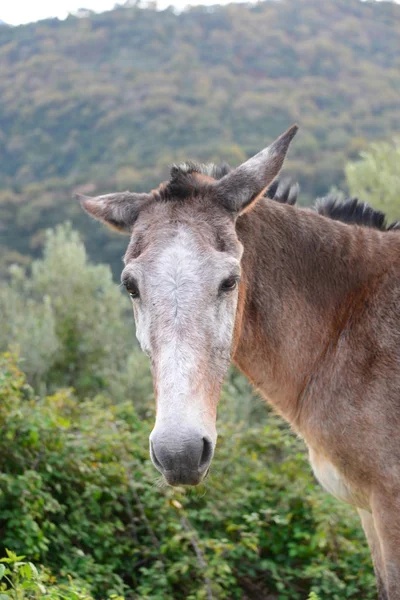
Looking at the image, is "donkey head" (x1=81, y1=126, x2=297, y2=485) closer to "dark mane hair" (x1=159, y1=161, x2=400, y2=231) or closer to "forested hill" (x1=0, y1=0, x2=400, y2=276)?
"dark mane hair" (x1=159, y1=161, x2=400, y2=231)

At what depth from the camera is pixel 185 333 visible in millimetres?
3416

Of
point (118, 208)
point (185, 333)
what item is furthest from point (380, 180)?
point (185, 333)

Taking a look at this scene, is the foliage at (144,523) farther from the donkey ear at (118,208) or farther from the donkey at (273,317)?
the donkey ear at (118,208)

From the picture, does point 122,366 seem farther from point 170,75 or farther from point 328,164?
point 170,75

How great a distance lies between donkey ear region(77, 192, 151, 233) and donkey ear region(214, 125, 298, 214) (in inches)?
20.8

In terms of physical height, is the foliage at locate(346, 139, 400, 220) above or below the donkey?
below

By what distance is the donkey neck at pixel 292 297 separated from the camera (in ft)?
14.4

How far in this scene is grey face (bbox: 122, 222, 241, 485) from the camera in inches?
124

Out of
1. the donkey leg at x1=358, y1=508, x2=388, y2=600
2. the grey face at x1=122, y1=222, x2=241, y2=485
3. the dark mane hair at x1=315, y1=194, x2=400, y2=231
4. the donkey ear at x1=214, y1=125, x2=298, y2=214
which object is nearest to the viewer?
Answer: the grey face at x1=122, y1=222, x2=241, y2=485

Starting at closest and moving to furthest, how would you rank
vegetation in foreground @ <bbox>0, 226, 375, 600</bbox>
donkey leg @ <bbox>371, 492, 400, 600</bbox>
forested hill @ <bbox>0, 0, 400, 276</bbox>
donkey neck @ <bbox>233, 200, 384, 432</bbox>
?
1. donkey leg @ <bbox>371, 492, 400, 600</bbox>
2. donkey neck @ <bbox>233, 200, 384, 432</bbox>
3. vegetation in foreground @ <bbox>0, 226, 375, 600</bbox>
4. forested hill @ <bbox>0, 0, 400, 276</bbox>

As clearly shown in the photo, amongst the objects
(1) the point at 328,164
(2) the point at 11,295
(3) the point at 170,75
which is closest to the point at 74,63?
(3) the point at 170,75

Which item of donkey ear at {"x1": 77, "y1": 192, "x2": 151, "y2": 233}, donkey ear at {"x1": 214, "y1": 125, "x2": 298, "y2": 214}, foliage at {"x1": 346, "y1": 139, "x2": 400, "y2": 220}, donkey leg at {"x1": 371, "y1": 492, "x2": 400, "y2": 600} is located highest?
donkey ear at {"x1": 214, "y1": 125, "x2": 298, "y2": 214}

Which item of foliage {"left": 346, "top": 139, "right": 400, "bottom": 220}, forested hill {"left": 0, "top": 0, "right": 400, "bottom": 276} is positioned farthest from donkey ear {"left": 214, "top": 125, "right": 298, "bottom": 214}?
forested hill {"left": 0, "top": 0, "right": 400, "bottom": 276}

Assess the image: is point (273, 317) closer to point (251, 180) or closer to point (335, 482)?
point (251, 180)
